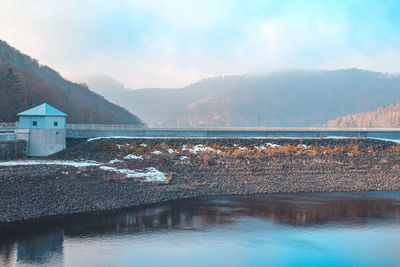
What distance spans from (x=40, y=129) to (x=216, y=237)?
2891cm

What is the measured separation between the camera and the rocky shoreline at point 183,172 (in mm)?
28438

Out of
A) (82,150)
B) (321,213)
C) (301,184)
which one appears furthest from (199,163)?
(321,213)

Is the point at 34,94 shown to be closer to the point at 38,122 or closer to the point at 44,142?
the point at 38,122

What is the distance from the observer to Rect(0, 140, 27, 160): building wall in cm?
3878

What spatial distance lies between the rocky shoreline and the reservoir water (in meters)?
2.40

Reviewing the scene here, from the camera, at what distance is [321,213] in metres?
28.7

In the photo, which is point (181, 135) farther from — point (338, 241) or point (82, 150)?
point (338, 241)

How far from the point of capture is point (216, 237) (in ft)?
75.9

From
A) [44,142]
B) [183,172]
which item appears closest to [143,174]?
[183,172]

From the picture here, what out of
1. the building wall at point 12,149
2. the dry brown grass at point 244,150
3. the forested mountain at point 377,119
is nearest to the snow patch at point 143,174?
the dry brown grass at point 244,150

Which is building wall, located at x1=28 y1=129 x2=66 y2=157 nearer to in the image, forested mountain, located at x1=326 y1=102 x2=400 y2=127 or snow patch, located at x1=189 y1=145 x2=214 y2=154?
snow patch, located at x1=189 y1=145 x2=214 y2=154

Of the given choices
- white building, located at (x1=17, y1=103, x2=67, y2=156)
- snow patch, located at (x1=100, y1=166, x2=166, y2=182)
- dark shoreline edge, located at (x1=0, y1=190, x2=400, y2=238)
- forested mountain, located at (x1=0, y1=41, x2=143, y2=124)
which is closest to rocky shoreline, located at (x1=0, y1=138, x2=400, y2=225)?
snow patch, located at (x1=100, y1=166, x2=166, y2=182)

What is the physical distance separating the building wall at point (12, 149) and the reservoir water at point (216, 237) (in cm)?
1742

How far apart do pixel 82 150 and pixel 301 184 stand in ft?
82.7
